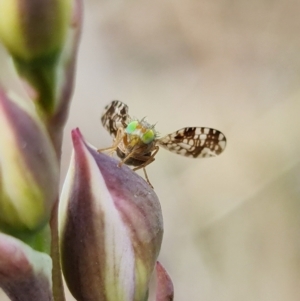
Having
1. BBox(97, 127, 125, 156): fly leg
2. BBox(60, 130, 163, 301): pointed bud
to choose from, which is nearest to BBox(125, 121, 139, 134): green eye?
BBox(97, 127, 125, 156): fly leg

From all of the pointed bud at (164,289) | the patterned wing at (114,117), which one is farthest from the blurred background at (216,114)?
the pointed bud at (164,289)

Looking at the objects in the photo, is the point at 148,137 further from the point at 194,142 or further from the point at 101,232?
the point at 101,232

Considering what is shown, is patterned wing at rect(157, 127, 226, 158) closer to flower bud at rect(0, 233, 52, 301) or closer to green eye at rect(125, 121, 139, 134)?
green eye at rect(125, 121, 139, 134)

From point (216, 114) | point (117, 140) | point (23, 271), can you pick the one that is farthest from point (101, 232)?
point (216, 114)

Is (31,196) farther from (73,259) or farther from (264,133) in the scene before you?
(264,133)

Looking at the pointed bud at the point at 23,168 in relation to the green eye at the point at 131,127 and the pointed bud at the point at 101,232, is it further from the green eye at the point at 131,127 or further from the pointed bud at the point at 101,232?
the green eye at the point at 131,127

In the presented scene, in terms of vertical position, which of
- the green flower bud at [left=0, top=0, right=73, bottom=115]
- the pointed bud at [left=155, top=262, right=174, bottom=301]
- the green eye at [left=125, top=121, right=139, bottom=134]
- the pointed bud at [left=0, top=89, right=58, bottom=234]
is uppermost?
the green flower bud at [left=0, top=0, right=73, bottom=115]

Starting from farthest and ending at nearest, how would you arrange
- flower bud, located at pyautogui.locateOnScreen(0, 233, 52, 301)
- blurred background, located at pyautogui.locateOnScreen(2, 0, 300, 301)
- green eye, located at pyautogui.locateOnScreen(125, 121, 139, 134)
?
blurred background, located at pyautogui.locateOnScreen(2, 0, 300, 301) → green eye, located at pyautogui.locateOnScreen(125, 121, 139, 134) → flower bud, located at pyautogui.locateOnScreen(0, 233, 52, 301)
